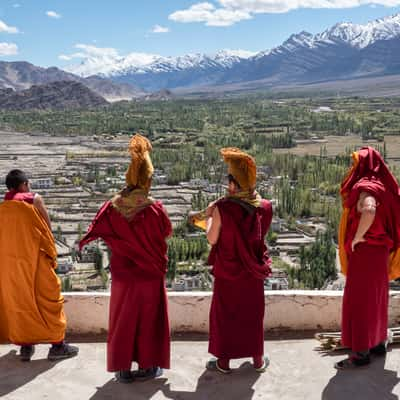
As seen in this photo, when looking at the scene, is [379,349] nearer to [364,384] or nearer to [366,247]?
[364,384]

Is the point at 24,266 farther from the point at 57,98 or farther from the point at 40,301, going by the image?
the point at 57,98

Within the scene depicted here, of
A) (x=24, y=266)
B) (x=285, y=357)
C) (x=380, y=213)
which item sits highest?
(x=380, y=213)

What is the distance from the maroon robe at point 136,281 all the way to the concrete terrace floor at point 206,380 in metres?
0.13

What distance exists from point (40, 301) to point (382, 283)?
1.69 meters

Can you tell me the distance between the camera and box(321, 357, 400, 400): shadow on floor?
2.76m

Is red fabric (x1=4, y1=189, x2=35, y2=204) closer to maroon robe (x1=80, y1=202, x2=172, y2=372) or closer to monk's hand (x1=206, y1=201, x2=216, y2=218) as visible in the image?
maroon robe (x1=80, y1=202, x2=172, y2=372)

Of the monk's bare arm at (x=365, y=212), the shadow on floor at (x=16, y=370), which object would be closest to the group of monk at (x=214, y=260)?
the monk's bare arm at (x=365, y=212)

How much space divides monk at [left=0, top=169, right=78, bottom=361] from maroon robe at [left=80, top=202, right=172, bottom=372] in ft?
1.11

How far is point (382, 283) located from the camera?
2963mm

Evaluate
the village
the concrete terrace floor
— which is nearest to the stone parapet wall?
the concrete terrace floor

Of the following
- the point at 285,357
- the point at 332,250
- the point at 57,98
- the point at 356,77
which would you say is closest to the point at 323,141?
the point at 332,250

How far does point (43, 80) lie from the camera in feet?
622

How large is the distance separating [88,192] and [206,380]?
3721 centimetres

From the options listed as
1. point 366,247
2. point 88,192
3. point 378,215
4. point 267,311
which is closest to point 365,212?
point 378,215
